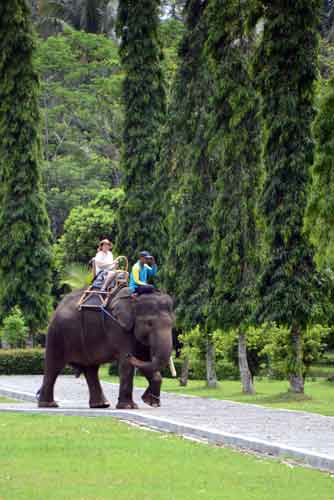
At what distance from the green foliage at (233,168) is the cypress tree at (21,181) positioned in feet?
53.3

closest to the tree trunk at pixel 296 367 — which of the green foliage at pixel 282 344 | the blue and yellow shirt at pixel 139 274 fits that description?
the green foliage at pixel 282 344

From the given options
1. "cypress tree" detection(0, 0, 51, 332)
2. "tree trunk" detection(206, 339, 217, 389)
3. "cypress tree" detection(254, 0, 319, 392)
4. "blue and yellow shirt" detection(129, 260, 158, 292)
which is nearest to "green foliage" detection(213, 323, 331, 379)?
"tree trunk" detection(206, 339, 217, 389)

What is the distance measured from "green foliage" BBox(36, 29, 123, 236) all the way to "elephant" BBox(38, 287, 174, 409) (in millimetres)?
33035

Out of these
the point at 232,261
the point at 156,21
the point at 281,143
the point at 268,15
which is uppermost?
the point at 156,21

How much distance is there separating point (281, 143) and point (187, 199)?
6.40m

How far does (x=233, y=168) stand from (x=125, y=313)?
24.8ft

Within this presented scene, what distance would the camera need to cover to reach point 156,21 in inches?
1490

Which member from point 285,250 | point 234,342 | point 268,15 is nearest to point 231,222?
point 285,250

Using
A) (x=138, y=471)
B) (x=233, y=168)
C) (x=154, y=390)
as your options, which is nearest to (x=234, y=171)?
(x=233, y=168)

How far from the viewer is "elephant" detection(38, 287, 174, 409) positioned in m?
21.4

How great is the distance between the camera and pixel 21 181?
4406 centimetres

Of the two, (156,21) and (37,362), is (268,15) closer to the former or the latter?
(156,21)

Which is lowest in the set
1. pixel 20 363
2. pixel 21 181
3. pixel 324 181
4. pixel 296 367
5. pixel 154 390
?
pixel 20 363

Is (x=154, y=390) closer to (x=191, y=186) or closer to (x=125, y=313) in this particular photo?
(x=125, y=313)
